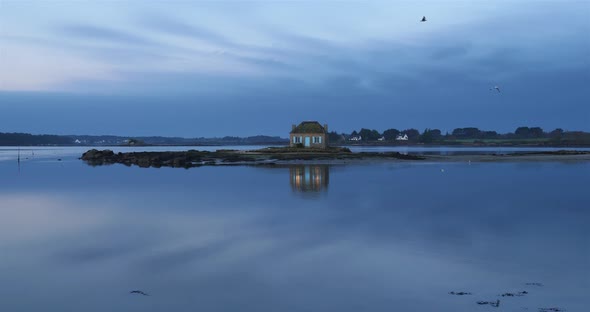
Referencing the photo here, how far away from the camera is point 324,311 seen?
9102 millimetres

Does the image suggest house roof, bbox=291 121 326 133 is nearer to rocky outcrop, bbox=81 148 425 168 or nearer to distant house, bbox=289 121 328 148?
distant house, bbox=289 121 328 148

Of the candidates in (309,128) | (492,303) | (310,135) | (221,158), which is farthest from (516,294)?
(309,128)

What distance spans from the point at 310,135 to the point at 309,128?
103cm

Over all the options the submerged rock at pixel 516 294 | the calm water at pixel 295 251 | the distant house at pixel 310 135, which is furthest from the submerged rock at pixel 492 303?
the distant house at pixel 310 135

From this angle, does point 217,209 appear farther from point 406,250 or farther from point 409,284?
point 409,284

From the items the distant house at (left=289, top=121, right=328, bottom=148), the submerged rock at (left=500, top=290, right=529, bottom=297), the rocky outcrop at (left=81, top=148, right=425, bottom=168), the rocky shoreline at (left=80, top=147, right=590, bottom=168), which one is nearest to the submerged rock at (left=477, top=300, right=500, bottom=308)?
the submerged rock at (left=500, top=290, right=529, bottom=297)

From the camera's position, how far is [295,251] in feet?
46.9

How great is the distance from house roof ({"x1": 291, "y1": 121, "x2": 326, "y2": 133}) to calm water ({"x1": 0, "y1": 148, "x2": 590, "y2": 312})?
4399 cm

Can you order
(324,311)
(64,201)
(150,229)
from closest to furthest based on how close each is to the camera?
(324,311) → (150,229) → (64,201)

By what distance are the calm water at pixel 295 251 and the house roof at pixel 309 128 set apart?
144ft

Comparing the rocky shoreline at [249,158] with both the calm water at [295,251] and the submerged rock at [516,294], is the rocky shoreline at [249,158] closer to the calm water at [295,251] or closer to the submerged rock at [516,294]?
the calm water at [295,251]

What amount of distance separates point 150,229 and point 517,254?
12.1 m

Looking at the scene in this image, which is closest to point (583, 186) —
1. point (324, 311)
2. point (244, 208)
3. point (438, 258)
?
point (244, 208)

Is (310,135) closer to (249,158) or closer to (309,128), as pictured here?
(309,128)
